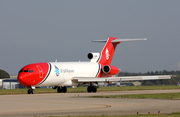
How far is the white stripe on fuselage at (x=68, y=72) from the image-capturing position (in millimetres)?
43844

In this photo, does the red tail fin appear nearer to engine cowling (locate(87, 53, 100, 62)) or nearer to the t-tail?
the t-tail

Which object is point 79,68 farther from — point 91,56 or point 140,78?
point 140,78

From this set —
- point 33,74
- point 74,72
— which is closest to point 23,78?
point 33,74

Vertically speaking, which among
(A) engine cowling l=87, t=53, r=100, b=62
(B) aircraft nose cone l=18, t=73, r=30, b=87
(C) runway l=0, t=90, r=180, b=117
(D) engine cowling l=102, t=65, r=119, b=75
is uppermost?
(A) engine cowling l=87, t=53, r=100, b=62

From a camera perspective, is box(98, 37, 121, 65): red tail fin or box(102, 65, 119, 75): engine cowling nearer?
box(102, 65, 119, 75): engine cowling

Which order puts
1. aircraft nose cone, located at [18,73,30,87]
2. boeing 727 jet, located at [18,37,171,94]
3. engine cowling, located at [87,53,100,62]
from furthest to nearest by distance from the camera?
1. engine cowling, located at [87,53,100,62]
2. boeing 727 jet, located at [18,37,171,94]
3. aircraft nose cone, located at [18,73,30,87]

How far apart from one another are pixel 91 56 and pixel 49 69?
1115 centimetres

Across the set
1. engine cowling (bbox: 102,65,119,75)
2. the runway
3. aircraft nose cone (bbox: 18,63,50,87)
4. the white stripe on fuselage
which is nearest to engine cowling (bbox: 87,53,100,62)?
the white stripe on fuselage

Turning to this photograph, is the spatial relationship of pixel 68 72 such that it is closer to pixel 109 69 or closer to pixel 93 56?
pixel 109 69

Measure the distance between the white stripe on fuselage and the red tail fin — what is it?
2.63 m

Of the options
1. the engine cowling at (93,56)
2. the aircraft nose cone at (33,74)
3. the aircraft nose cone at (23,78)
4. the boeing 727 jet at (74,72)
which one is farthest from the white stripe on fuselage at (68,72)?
the aircraft nose cone at (23,78)

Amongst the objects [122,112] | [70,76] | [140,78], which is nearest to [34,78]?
[70,76]

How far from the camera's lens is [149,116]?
1623cm

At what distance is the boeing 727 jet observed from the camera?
41.5 meters
